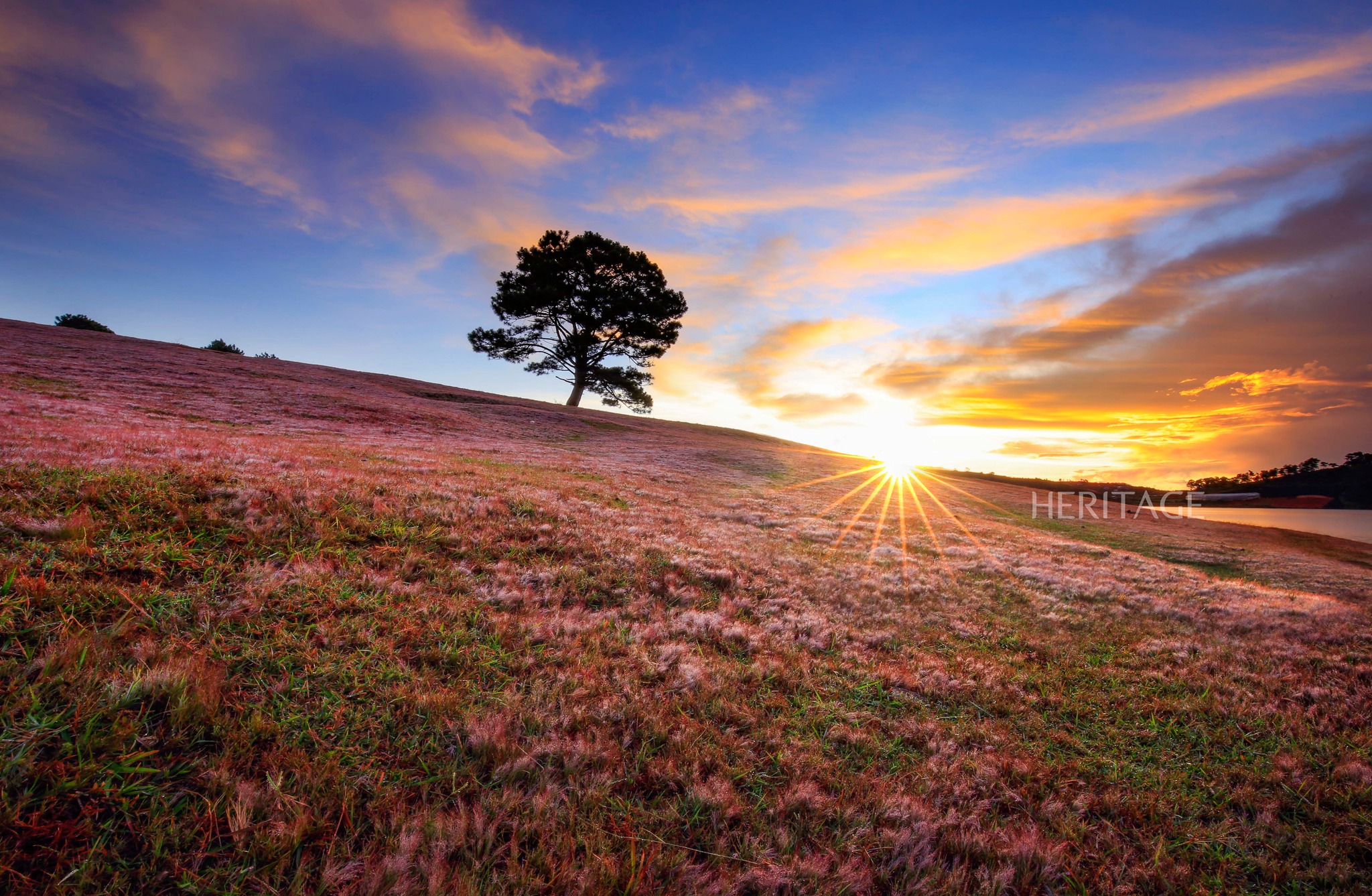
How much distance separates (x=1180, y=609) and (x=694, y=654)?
13.8 m

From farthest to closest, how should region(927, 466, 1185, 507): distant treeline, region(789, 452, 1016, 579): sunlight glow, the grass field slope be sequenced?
region(927, 466, 1185, 507): distant treeline < region(789, 452, 1016, 579): sunlight glow < the grass field slope

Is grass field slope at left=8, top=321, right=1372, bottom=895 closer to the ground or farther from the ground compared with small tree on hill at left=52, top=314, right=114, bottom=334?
closer to the ground

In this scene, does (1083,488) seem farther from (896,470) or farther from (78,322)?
(78,322)

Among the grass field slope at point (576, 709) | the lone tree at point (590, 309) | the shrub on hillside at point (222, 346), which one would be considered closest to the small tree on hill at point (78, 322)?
the shrub on hillside at point (222, 346)

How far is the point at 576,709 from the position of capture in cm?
484

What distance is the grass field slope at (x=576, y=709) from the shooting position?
322 centimetres

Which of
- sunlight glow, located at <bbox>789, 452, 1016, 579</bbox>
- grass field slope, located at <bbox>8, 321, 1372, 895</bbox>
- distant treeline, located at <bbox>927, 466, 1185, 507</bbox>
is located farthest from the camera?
distant treeline, located at <bbox>927, 466, 1185, 507</bbox>

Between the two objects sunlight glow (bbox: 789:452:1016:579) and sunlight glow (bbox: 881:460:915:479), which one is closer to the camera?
sunlight glow (bbox: 789:452:1016:579)

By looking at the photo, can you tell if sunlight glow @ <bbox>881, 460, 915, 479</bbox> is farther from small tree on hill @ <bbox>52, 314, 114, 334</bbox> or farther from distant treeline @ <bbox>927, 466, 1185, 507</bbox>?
small tree on hill @ <bbox>52, 314, 114, 334</bbox>

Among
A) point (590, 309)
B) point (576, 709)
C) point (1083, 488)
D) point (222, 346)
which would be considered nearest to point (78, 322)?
point (222, 346)

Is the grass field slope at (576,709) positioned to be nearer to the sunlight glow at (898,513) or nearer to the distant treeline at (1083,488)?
the sunlight glow at (898,513)

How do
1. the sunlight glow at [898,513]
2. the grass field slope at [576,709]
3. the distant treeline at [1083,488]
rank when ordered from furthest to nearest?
the distant treeline at [1083,488] → the sunlight glow at [898,513] → the grass field slope at [576,709]

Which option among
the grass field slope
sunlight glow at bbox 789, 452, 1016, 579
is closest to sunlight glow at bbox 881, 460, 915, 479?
sunlight glow at bbox 789, 452, 1016, 579

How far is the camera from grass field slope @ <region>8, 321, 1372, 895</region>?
3.22 m
